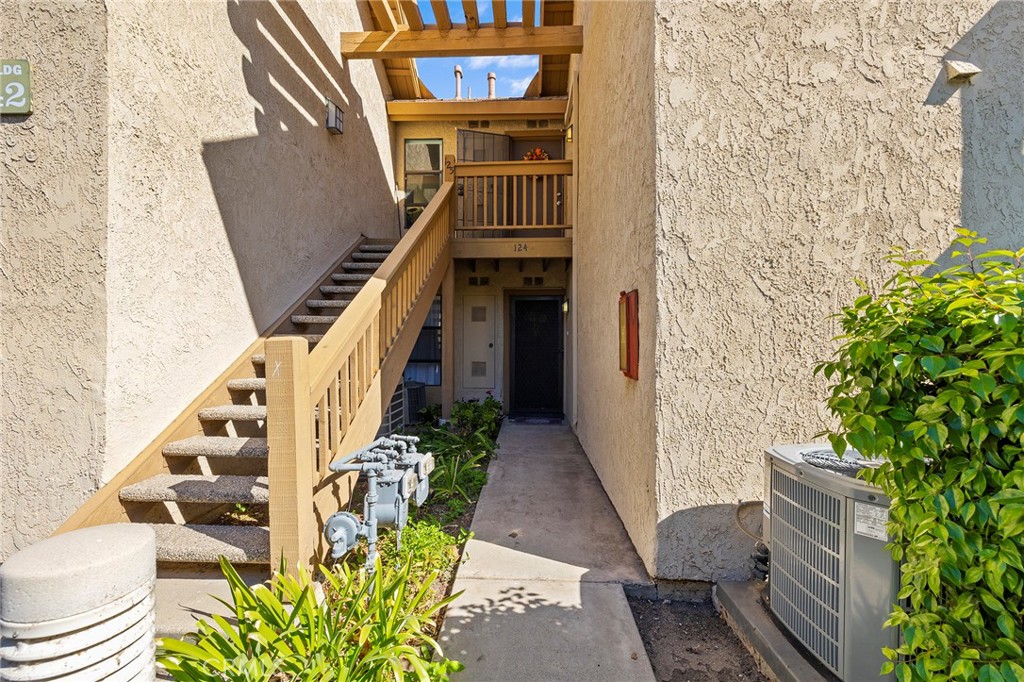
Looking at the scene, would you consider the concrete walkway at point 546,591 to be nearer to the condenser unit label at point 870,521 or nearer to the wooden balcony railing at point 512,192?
the condenser unit label at point 870,521

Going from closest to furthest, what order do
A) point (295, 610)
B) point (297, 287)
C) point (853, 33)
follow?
point (295, 610), point (853, 33), point (297, 287)

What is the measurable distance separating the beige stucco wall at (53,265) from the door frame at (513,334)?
5254mm

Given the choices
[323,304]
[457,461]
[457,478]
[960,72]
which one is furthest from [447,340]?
[960,72]

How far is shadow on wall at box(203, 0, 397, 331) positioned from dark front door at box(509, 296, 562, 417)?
9.89 ft

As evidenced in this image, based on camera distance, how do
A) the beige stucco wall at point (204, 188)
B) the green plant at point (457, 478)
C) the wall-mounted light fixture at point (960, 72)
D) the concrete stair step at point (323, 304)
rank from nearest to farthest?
1. the wall-mounted light fixture at point (960, 72)
2. the beige stucco wall at point (204, 188)
3. the green plant at point (457, 478)
4. the concrete stair step at point (323, 304)

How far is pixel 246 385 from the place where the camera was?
3391mm

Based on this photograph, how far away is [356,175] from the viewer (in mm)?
6059

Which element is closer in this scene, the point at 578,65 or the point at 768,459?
the point at 768,459

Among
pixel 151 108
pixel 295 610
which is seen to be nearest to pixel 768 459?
pixel 295 610

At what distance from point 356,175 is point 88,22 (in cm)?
348

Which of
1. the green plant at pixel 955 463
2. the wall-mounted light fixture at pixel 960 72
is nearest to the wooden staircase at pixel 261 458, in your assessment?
the green plant at pixel 955 463

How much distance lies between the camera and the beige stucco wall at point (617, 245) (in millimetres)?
2627

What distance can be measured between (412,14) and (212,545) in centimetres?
585

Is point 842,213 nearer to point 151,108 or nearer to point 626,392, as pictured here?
point 626,392
